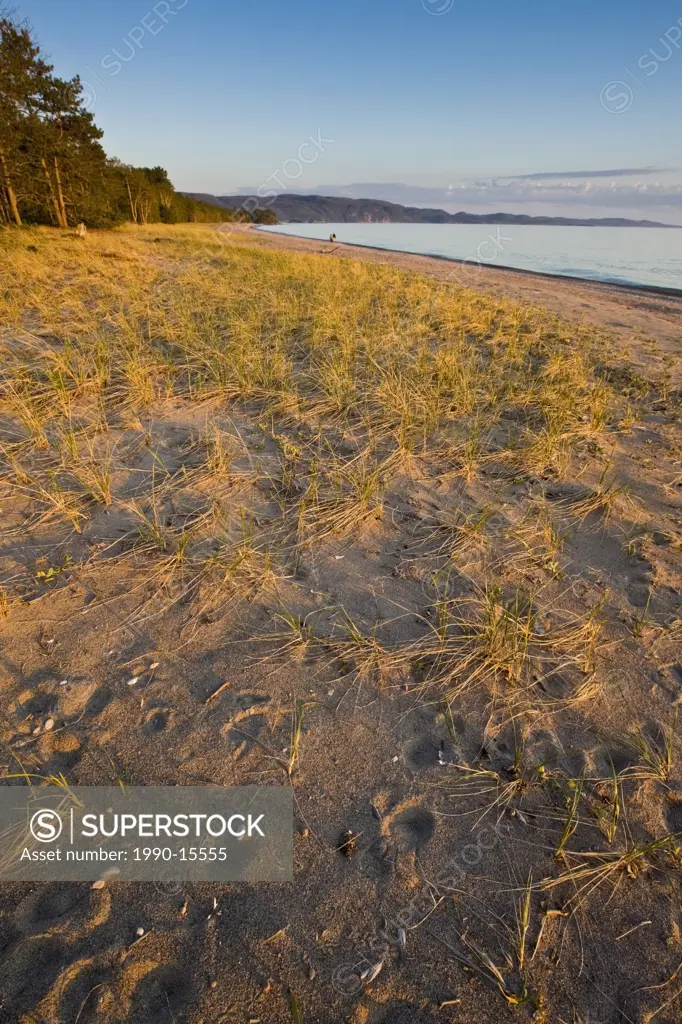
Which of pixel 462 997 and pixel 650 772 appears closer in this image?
pixel 462 997

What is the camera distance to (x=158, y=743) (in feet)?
5.74

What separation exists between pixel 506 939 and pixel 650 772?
0.79 m

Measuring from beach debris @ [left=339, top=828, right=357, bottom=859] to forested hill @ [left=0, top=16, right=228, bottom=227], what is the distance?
938 inches

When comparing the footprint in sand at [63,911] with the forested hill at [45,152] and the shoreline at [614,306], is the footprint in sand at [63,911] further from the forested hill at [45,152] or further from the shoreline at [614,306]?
the forested hill at [45,152]

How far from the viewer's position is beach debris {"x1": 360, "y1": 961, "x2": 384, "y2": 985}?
49.6 inches

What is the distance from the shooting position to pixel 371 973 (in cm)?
127

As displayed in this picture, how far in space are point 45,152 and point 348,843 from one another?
2635cm

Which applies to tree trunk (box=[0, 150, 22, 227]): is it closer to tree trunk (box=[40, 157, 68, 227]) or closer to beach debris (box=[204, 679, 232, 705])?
tree trunk (box=[40, 157, 68, 227])

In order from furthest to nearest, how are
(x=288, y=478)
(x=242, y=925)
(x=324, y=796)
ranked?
1. (x=288, y=478)
2. (x=324, y=796)
3. (x=242, y=925)

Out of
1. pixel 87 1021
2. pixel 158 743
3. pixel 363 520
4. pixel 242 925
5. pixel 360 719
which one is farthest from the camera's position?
pixel 363 520

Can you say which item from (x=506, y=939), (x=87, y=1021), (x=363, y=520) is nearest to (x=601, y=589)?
(x=363, y=520)

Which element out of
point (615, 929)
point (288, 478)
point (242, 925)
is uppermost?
point (288, 478)

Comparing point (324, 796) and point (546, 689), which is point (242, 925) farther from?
point (546, 689)

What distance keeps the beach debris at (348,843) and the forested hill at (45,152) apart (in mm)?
23829
